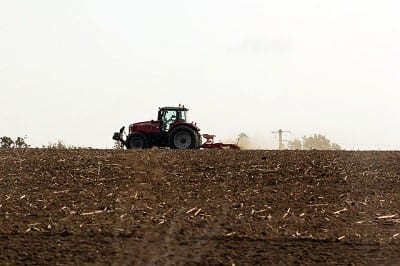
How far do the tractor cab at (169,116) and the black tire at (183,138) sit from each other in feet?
3.68

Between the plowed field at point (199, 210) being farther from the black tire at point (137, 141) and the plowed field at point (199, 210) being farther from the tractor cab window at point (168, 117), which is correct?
the tractor cab window at point (168, 117)

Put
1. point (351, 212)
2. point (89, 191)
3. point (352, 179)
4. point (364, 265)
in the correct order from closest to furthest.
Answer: point (364, 265) → point (351, 212) → point (89, 191) → point (352, 179)

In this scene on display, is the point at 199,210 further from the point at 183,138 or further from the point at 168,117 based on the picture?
the point at 168,117

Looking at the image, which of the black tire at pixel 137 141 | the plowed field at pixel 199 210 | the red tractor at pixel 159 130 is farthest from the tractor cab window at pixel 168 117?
the plowed field at pixel 199 210

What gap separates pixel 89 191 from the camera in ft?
48.8

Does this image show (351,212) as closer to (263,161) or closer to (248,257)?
(248,257)

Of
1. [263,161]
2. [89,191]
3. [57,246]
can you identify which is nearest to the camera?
[57,246]

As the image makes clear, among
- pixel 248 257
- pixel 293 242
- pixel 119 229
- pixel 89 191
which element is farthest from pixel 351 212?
pixel 89 191

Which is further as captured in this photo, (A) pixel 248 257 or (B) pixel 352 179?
(B) pixel 352 179

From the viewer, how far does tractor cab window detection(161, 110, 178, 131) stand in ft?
100.0

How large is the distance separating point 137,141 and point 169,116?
1867 mm

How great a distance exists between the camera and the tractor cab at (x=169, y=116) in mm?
30438

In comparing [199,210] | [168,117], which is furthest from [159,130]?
[199,210]

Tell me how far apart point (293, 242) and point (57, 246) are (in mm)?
3833
